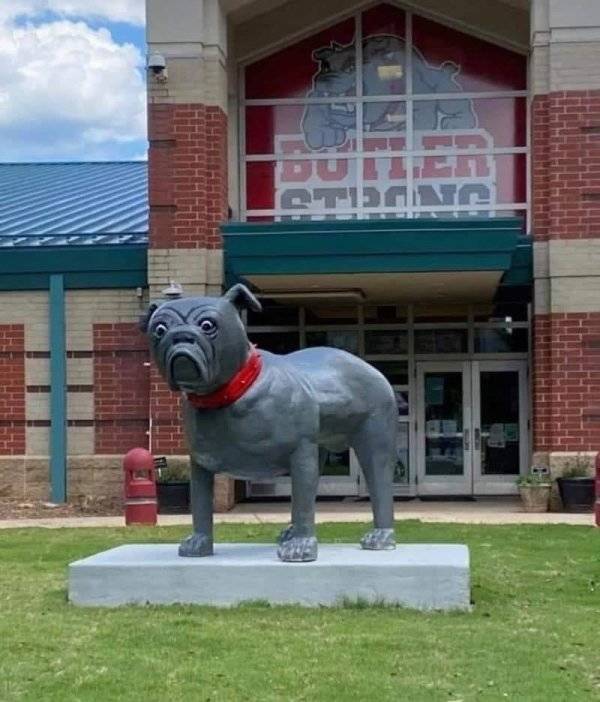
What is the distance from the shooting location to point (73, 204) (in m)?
23.0

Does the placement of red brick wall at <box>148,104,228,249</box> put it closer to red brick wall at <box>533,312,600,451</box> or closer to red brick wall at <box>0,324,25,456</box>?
red brick wall at <box>0,324,25,456</box>

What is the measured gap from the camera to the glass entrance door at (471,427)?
1989cm

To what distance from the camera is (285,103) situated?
773 inches

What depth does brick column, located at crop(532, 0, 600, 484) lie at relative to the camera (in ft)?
56.2

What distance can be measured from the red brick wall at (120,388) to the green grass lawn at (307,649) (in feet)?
26.7

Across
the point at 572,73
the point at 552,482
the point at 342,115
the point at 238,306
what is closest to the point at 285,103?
the point at 342,115

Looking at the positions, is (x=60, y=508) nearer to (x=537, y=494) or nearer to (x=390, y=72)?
(x=537, y=494)

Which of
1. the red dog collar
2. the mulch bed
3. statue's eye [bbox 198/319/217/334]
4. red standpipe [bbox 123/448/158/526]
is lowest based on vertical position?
the mulch bed

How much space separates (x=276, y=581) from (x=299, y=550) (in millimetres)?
267

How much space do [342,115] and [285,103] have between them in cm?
91

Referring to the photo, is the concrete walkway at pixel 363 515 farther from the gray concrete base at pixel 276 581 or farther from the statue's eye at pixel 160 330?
the statue's eye at pixel 160 330

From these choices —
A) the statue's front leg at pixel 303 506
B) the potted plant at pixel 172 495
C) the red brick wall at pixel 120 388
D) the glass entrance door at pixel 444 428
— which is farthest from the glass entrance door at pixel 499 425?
the statue's front leg at pixel 303 506

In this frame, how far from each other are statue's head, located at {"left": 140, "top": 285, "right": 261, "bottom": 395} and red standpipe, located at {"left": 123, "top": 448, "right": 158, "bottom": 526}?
6.22 metres

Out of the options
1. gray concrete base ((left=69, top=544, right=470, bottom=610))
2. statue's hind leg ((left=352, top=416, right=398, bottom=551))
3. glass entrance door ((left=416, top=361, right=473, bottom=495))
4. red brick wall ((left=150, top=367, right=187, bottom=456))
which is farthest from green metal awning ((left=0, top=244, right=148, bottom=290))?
gray concrete base ((left=69, top=544, right=470, bottom=610))
